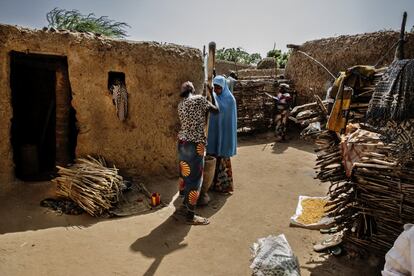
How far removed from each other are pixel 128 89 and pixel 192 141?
5.70 feet

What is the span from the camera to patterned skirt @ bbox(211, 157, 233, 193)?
5.63 meters

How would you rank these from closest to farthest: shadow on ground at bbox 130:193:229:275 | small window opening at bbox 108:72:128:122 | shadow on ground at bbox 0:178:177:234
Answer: shadow on ground at bbox 130:193:229:275 → shadow on ground at bbox 0:178:177:234 → small window opening at bbox 108:72:128:122

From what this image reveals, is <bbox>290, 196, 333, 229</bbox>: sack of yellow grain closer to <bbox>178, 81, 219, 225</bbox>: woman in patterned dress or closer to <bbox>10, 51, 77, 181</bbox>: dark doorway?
<bbox>178, 81, 219, 225</bbox>: woman in patterned dress

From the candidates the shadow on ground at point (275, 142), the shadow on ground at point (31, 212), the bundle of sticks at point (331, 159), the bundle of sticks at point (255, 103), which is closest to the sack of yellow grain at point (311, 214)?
the bundle of sticks at point (331, 159)

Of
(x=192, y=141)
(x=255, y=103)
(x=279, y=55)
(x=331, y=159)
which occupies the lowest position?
(x=331, y=159)

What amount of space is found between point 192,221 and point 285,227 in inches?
52.8

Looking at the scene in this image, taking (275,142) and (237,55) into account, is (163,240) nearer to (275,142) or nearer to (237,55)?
(275,142)

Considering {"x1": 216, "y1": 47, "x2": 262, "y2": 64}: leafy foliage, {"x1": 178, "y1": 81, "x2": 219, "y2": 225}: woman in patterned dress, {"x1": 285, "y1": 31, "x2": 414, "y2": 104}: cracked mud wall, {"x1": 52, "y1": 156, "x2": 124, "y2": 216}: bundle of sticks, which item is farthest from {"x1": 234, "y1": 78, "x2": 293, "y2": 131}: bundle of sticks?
{"x1": 216, "y1": 47, "x2": 262, "y2": 64}: leafy foliage

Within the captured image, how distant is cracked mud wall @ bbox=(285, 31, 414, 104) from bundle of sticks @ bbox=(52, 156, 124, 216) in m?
5.54

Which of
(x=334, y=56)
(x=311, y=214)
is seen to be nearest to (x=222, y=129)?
(x=311, y=214)

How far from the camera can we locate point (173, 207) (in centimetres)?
495

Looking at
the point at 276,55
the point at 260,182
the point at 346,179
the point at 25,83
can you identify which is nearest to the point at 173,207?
the point at 260,182

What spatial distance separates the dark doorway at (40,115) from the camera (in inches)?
204

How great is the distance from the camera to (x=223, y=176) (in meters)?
5.67
